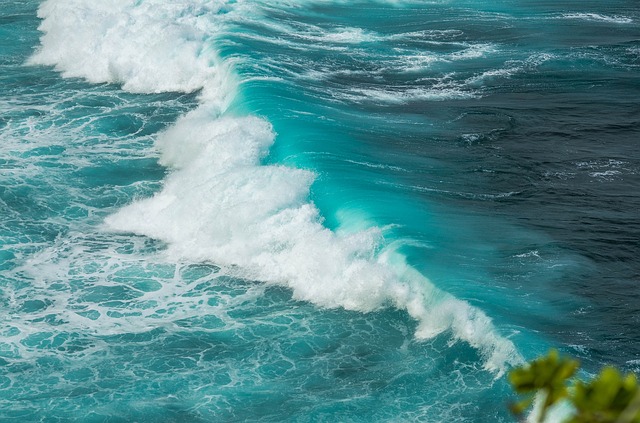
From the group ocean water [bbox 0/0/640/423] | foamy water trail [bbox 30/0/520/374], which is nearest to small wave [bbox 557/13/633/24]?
ocean water [bbox 0/0/640/423]

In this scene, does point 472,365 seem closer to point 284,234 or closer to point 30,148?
point 284,234

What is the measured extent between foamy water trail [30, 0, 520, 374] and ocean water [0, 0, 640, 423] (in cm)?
5

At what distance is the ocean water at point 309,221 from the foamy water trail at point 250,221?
46 millimetres

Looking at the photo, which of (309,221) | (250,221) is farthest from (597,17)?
(250,221)

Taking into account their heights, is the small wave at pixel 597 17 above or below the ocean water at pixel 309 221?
above

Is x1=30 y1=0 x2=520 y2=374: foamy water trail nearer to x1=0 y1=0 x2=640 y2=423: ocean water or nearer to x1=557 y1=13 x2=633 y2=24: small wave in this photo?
x1=0 y1=0 x2=640 y2=423: ocean water

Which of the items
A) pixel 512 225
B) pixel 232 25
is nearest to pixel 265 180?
pixel 512 225

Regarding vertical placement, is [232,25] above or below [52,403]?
above

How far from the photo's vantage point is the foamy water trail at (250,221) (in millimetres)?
13906

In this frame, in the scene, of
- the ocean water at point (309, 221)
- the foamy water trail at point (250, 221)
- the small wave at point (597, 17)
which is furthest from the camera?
the small wave at point (597, 17)

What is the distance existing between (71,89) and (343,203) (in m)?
11.7

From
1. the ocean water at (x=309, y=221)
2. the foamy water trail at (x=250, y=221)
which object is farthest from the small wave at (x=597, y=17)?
the foamy water trail at (x=250, y=221)

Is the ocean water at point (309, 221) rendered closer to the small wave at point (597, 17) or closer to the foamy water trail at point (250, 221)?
the foamy water trail at point (250, 221)

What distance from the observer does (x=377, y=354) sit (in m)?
12.9
